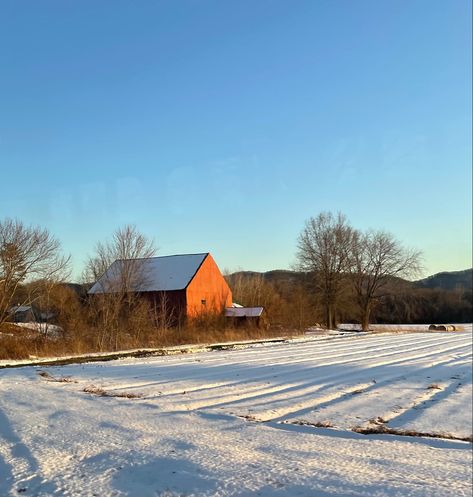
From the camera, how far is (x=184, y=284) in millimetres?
51469

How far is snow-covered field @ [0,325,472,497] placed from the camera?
5434 millimetres

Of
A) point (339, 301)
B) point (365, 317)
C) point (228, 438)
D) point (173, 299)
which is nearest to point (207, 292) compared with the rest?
point (173, 299)

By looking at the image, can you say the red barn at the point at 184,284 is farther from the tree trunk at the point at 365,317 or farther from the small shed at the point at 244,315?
the tree trunk at the point at 365,317

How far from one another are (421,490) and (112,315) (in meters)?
28.9

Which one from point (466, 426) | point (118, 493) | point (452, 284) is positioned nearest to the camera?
point (118, 493)

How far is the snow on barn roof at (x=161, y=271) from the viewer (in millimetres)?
43375

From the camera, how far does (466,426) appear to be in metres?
9.78

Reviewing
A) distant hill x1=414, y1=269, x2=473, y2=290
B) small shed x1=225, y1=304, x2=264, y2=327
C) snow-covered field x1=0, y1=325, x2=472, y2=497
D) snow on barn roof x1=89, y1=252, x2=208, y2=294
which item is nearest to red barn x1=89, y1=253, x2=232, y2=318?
snow on barn roof x1=89, y1=252, x2=208, y2=294

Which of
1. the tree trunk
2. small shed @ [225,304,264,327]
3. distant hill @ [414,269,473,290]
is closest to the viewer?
small shed @ [225,304,264,327]

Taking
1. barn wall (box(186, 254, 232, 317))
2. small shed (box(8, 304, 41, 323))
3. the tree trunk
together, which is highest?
barn wall (box(186, 254, 232, 317))

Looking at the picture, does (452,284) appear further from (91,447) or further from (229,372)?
(91,447)

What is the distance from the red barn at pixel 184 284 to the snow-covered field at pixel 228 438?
108ft

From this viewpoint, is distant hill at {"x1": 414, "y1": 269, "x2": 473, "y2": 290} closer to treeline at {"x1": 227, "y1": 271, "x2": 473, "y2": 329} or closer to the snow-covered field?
treeline at {"x1": 227, "y1": 271, "x2": 473, "y2": 329}

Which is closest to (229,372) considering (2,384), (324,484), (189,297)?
(2,384)
